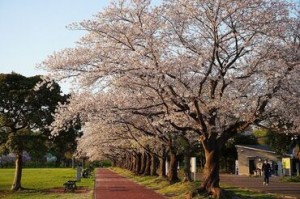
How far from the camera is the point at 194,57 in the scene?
16.6 meters

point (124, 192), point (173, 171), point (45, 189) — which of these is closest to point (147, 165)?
point (45, 189)

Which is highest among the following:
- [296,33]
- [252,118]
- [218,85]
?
[296,33]

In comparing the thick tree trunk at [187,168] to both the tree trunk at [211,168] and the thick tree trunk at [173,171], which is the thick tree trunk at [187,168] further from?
the tree trunk at [211,168]

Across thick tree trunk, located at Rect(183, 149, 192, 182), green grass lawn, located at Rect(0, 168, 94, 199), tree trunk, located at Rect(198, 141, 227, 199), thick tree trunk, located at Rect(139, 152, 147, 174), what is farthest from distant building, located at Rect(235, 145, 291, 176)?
tree trunk, located at Rect(198, 141, 227, 199)

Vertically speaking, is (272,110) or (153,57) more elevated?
(153,57)

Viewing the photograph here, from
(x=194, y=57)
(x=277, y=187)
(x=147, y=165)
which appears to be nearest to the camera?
(x=194, y=57)

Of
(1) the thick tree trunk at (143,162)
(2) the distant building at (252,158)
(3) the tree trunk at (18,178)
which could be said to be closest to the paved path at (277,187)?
(3) the tree trunk at (18,178)

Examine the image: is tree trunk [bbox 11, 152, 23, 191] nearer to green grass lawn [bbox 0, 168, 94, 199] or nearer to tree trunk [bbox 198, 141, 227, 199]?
green grass lawn [bbox 0, 168, 94, 199]

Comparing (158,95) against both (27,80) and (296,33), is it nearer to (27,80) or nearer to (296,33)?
(296,33)

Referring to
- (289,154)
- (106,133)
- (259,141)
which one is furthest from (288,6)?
(259,141)

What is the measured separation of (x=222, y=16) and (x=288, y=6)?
2694 mm

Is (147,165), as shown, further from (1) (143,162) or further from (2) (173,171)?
(2) (173,171)

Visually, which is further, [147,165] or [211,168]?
[147,165]

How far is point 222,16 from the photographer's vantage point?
15.6 meters
